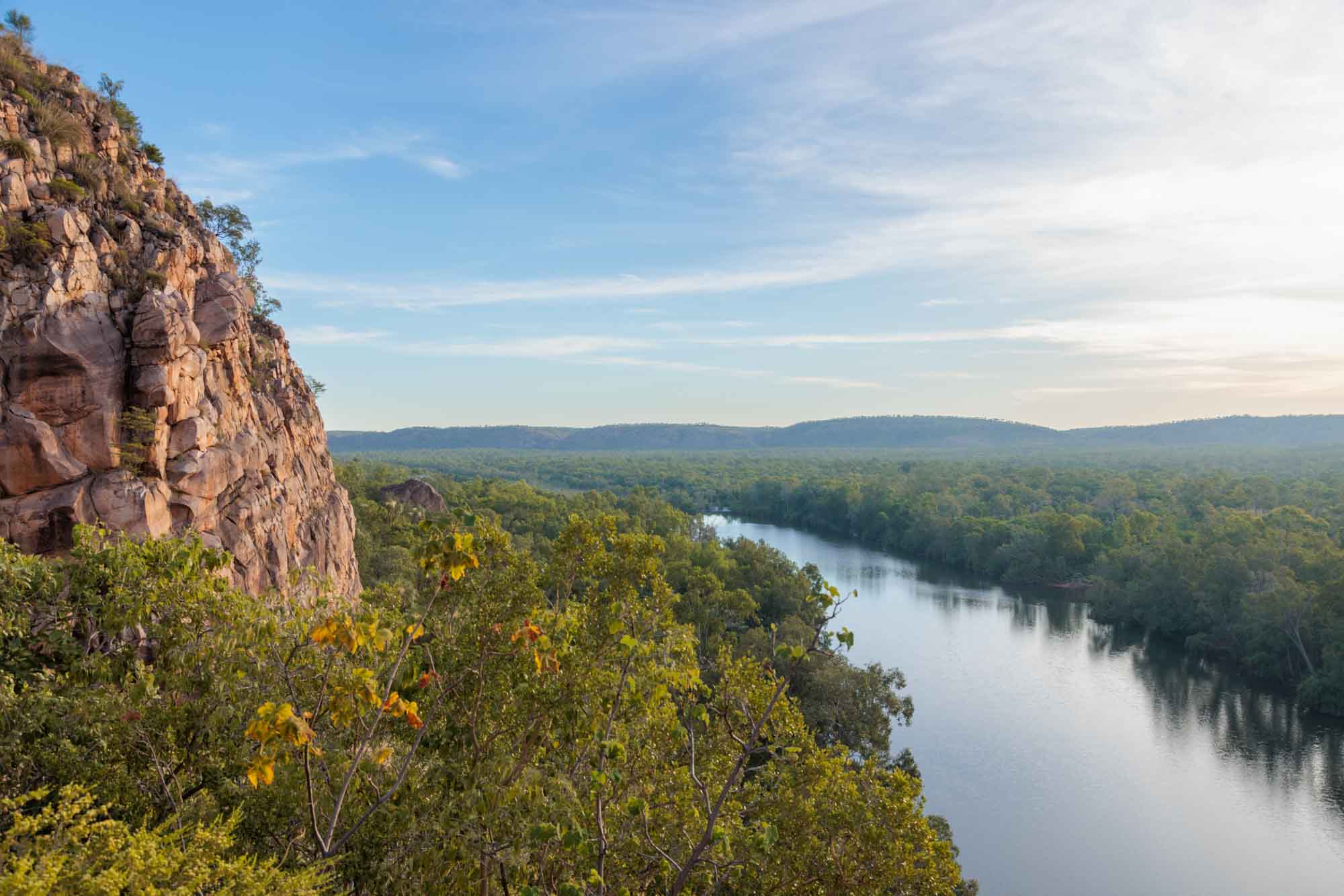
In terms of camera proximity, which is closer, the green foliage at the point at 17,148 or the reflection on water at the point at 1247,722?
the green foliage at the point at 17,148

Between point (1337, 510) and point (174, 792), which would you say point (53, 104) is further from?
point (1337, 510)

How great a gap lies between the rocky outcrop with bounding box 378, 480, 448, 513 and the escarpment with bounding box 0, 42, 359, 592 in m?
26.2

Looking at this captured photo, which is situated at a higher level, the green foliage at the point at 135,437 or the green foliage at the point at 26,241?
the green foliage at the point at 26,241

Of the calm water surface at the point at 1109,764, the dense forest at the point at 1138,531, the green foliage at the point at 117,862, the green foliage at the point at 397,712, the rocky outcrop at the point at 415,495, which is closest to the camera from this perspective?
the green foliage at the point at 117,862

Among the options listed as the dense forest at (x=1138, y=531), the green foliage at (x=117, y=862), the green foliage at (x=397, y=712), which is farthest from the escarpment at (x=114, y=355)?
the dense forest at (x=1138, y=531)

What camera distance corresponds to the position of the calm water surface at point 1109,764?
851 inches

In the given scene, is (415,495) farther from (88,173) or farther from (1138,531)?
(1138,531)

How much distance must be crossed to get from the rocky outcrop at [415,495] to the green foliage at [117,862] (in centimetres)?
4362

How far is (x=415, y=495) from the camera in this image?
49906mm

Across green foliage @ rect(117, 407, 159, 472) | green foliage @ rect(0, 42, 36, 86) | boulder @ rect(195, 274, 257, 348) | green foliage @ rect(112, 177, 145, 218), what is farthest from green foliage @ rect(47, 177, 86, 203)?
green foliage @ rect(117, 407, 159, 472)

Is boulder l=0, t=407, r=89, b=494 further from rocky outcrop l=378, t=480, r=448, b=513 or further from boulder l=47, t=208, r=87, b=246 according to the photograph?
rocky outcrop l=378, t=480, r=448, b=513

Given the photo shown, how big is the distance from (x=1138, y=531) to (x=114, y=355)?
6315 centimetres

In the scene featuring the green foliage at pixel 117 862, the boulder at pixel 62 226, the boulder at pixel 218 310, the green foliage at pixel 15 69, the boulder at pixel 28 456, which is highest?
the green foliage at pixel 15 69

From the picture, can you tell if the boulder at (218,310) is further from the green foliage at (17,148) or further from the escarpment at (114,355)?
the green foliage at (17,148)
